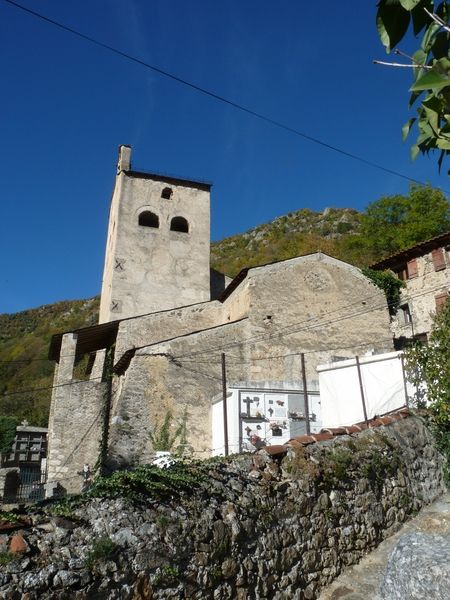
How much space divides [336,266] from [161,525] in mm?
19715

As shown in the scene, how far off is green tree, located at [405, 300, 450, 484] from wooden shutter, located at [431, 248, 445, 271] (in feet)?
46.0

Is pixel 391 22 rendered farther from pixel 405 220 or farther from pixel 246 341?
pixel 405 220

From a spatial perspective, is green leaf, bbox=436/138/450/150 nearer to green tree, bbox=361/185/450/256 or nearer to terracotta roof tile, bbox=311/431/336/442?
terracotta roof tile, bbox=311/431/336/442

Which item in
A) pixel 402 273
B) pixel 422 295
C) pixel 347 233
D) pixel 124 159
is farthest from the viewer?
pixel 347 233

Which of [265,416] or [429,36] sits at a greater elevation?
[429,36]

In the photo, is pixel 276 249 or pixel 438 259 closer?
pixel 438 259

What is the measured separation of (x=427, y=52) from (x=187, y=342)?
1637 cm

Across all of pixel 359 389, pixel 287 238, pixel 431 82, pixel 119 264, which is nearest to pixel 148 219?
pixel 119 264

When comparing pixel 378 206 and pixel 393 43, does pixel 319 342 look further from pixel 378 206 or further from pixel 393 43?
pixel 378 206

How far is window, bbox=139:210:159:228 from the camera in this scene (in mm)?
28203

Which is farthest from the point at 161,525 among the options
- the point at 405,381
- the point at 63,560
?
the point at 405,381

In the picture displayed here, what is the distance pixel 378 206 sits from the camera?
4250 centimetres

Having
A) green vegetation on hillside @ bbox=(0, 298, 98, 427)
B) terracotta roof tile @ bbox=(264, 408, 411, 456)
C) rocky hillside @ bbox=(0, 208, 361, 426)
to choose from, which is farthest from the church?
rocky hillside @ bbox=(0, 208, 361, 426)

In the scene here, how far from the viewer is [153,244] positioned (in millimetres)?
27250
